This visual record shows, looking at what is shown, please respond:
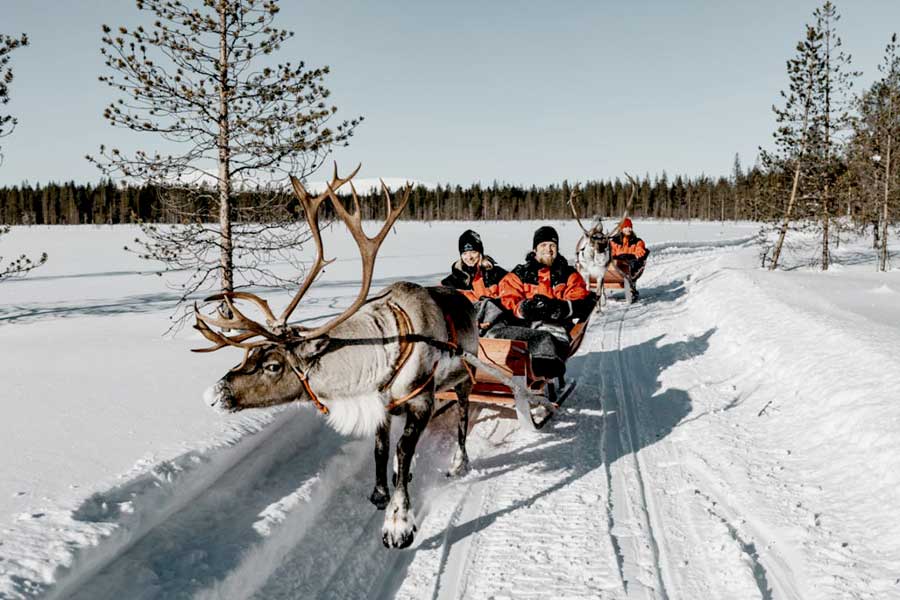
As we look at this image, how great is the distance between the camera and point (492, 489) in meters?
4.68

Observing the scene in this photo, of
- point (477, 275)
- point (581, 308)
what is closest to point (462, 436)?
point (581, 308)

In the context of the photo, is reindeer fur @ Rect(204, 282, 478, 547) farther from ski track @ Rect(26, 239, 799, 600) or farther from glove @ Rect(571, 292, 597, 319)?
glove @ Rect(571, 292, 597, 319)

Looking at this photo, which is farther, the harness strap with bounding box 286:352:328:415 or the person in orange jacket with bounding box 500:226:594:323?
the person in orange jacket with bounding box 500:226:594:323

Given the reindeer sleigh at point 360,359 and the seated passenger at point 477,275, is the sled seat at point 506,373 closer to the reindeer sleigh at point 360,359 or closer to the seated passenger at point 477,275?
the seated passenger at point 477,275

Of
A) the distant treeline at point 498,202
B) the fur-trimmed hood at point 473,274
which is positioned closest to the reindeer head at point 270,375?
the fur-trimmed hood at point 473,274

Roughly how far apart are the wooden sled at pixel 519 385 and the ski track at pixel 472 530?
31 centimetres

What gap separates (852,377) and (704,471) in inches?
93.2

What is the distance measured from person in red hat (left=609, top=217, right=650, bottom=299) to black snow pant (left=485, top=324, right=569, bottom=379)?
27.9ft

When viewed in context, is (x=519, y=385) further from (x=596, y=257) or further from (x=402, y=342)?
(x=596, y=257)

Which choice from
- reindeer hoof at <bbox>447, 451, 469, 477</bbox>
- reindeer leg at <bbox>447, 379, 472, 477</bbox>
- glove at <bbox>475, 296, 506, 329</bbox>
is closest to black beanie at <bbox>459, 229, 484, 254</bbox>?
glove at <bbox>475, 296, 506, 329</bbox>

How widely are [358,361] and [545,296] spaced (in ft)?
10.6

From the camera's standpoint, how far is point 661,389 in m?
7.37

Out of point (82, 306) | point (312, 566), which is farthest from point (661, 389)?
point (82, 306)

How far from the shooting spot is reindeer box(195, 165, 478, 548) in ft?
11.6
